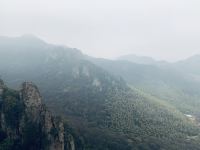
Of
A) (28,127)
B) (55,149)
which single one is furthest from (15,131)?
(55,149)

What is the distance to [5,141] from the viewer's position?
19225 centimetres

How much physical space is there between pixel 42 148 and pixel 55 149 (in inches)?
217

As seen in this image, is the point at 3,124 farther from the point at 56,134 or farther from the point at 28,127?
the point at 56,134

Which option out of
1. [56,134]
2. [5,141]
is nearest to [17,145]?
[5,141]

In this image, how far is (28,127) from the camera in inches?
7830

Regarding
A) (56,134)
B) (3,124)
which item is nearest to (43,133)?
(56,134)

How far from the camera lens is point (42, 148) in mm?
193125

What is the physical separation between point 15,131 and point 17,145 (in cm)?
791

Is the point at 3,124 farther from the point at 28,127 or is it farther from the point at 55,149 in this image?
the point at 55,149

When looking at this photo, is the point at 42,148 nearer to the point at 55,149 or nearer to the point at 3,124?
the point at 55,149

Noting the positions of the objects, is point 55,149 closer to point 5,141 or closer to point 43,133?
point 43,133

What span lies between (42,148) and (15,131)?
14.4 metres

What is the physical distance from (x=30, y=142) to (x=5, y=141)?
33.7 ft

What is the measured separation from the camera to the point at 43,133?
649ft
